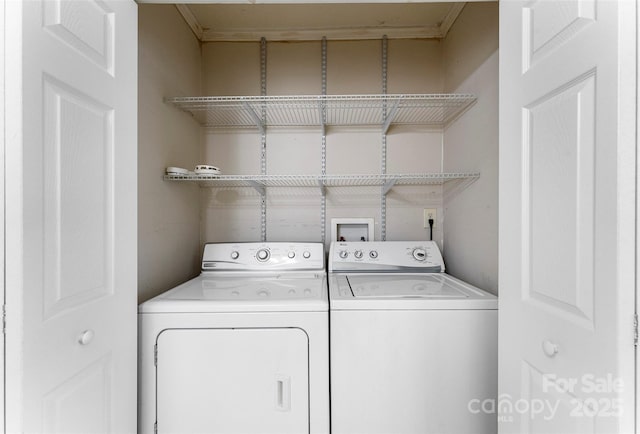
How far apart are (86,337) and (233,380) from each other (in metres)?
0.54

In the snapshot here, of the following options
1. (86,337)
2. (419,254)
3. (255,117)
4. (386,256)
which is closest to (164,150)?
(255,117)

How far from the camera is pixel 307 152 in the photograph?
6.98 ft

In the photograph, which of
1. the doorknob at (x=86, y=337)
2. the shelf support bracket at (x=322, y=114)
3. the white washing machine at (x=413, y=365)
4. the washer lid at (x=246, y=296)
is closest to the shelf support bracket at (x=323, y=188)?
the shelf support bracket at (x=322, y=114)

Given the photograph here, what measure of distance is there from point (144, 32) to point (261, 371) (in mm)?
1626

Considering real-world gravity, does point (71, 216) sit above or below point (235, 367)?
above

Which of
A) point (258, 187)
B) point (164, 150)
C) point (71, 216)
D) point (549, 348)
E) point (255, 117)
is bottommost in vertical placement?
point (549, 348)

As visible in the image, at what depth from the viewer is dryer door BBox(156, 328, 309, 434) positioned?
121 cm

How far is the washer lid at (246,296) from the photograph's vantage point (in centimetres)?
122

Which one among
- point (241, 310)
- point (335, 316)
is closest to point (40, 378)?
point (241, 310)

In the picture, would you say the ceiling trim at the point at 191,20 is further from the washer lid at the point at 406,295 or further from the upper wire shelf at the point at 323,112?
the washer lid at the point at 406,295

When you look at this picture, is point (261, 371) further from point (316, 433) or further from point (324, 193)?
point (324, 193)

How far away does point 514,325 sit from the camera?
3.30 ft

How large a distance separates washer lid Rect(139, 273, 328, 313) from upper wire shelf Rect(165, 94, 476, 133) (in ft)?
3.21

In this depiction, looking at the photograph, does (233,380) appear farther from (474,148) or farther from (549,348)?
(474,148)
